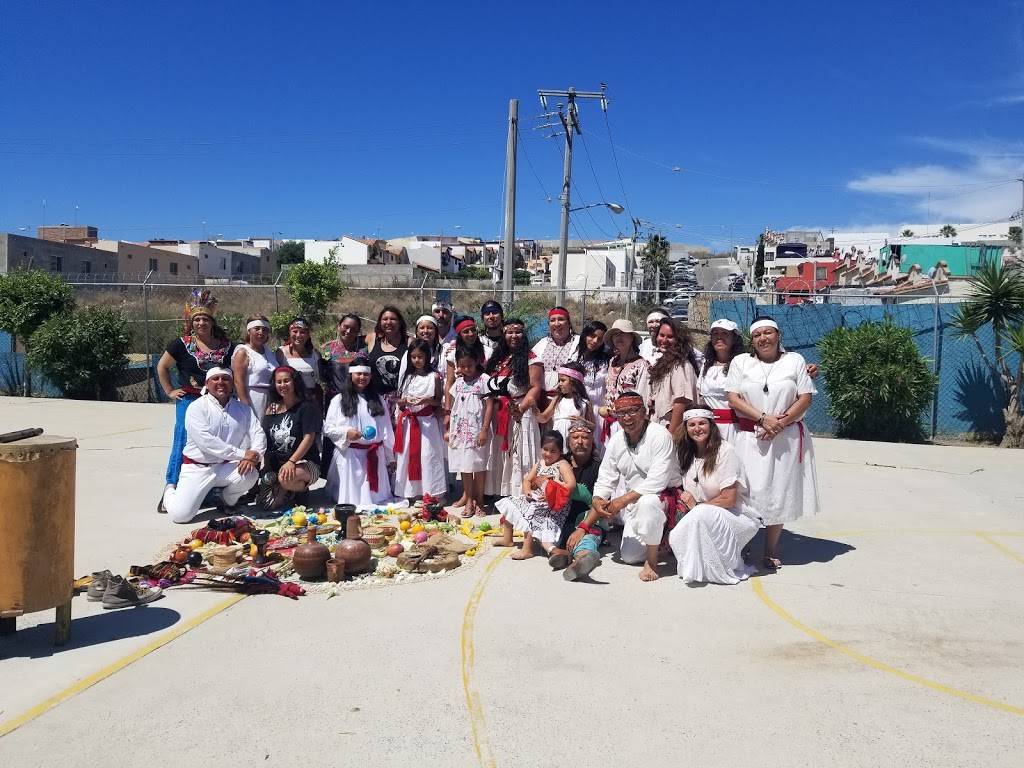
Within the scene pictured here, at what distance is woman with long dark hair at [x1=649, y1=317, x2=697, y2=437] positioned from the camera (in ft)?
21.3

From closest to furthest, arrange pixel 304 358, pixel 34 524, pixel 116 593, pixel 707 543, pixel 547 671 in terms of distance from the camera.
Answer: pixel 34 524
pixel 547 671
pixel 116 593
pixel 707 543
pixel 304 358

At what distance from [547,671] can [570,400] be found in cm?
303

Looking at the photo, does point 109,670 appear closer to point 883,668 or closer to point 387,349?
point 883,668

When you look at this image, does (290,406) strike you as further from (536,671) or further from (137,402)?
(137,402)

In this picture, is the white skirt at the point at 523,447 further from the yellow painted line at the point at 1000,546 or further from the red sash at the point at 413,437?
the yellow painted line at the point at 1000,546

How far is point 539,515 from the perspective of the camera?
6.22 metres

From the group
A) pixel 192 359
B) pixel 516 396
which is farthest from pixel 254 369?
pixel 516 396

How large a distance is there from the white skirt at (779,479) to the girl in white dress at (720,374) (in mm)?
265

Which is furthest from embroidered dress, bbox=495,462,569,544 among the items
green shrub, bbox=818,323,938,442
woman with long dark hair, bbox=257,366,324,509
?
green shrub, bbox=818,323,938,442

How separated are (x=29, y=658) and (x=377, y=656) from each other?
1777 mm

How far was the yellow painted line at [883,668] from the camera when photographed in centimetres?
387

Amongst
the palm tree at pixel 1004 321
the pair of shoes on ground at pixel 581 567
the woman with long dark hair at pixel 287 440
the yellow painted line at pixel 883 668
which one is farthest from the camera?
the palm tree at pixel 1004 321

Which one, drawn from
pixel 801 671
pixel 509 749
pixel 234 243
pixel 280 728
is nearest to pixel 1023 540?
pixel 801 671

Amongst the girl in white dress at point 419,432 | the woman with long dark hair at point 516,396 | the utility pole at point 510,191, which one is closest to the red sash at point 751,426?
the woman with long dark hair at point 516,396
